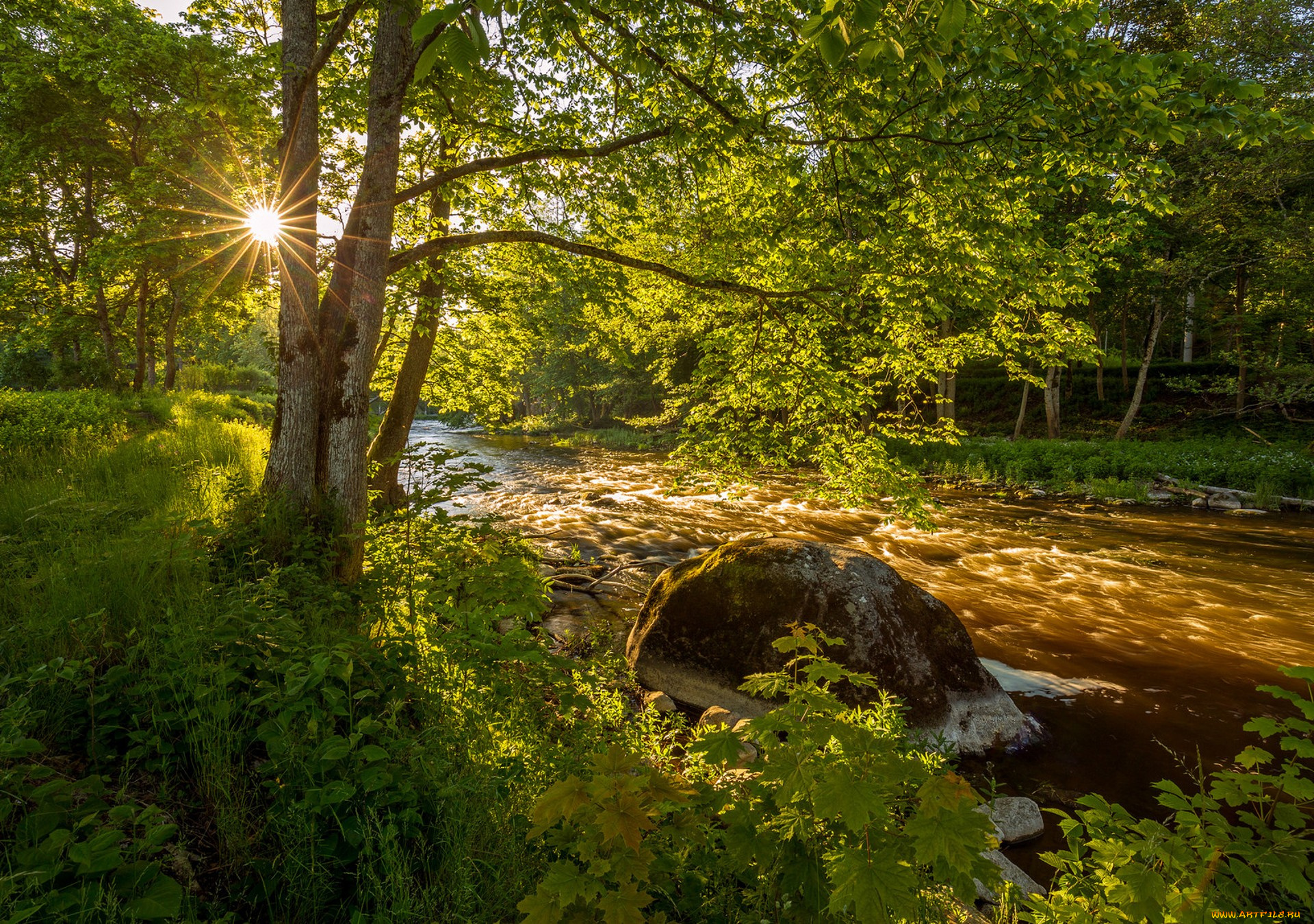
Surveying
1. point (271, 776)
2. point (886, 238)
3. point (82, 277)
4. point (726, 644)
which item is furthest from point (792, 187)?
point (82, 277)

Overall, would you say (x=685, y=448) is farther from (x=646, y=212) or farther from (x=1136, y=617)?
(x=1136, y=617)

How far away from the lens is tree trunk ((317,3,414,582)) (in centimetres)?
541

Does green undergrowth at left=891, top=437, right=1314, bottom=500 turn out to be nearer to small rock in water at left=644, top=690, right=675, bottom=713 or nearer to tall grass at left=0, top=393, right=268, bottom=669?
small rock in water at left=644, top=690, right=675, bottom=713

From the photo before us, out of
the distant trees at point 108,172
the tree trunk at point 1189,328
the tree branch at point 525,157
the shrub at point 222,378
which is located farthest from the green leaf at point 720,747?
the tree trunk at point 1189,328

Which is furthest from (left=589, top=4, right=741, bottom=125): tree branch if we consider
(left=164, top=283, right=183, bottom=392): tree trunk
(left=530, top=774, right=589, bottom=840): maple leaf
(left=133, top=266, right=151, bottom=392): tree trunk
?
(left=164, top=283, right=183, bottom=392): tree trunk

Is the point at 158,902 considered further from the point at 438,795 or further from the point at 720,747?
the point at 720,747

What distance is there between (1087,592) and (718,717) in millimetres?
8385

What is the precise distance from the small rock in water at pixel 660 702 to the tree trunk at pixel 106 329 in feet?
67.9

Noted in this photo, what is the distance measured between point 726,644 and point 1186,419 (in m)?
29.3

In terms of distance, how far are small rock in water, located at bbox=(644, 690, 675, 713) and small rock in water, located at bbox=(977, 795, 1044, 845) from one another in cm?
271

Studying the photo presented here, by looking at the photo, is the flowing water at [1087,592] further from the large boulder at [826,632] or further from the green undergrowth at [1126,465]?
the green undergrowth at [1126,465]

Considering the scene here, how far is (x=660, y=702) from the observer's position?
5277 millimetres

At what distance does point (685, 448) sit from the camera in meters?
6.19

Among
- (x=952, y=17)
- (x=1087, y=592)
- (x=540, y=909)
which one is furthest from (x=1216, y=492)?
(x=540, y=909)
